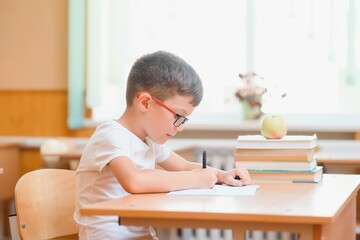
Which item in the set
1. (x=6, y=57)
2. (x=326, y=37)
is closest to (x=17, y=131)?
(x=6, y=57)

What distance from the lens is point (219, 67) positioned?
470 cm

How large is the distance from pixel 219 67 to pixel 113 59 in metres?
0.73

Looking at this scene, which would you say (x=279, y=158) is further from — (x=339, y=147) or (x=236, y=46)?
(x=236, y=46)

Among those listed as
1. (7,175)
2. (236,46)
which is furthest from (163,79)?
(7,175)

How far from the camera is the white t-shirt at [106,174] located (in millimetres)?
2014

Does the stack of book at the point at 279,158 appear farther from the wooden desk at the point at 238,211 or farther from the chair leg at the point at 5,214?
the chair leg at the point at 5,214

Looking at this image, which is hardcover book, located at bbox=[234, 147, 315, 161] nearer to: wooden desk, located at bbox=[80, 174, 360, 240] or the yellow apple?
the yellow apple

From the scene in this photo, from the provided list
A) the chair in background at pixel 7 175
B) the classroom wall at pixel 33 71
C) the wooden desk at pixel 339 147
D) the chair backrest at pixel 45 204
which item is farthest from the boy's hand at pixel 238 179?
the classroom wall at pixel 33 71

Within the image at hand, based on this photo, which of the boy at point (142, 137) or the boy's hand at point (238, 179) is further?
the boy's hand at point (238, 179)

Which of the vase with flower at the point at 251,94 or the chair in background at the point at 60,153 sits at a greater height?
the vase with flower at the point at 251,94

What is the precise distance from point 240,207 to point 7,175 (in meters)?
3.24

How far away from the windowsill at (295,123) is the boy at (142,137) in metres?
2.40

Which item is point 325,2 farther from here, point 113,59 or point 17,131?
point 17,131

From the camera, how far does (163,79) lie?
83.4 inches
